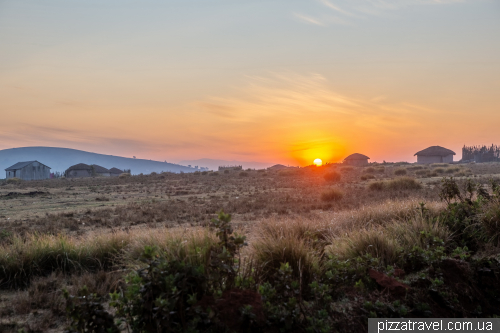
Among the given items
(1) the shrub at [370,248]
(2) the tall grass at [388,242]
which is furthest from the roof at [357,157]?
(1) the shrub at [370,248]

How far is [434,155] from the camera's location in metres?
81.4

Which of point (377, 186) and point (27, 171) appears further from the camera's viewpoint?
point (27, 171)

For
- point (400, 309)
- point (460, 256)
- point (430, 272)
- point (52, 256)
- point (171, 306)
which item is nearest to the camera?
point (171, 306)

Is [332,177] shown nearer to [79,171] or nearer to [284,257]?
[284,257]

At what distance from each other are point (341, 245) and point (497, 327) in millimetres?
2613

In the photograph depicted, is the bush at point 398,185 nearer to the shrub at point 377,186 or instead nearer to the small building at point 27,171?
the shrub at point 377,186

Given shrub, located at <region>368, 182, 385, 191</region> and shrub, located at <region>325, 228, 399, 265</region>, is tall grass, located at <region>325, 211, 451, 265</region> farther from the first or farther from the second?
shrub, located at <region>368, 182, 385, 191</region>

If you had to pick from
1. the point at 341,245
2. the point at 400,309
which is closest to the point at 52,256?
the point at 341,245

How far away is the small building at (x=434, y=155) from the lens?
3206 inches

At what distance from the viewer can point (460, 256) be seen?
4.95m

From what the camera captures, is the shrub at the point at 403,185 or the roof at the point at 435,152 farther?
the roof at the point at 435,152

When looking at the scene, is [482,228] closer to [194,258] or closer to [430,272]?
[430,272]

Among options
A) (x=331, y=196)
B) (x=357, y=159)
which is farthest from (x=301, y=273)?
(x=357, y=159)

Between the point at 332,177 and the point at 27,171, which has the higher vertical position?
the point at 27,171
